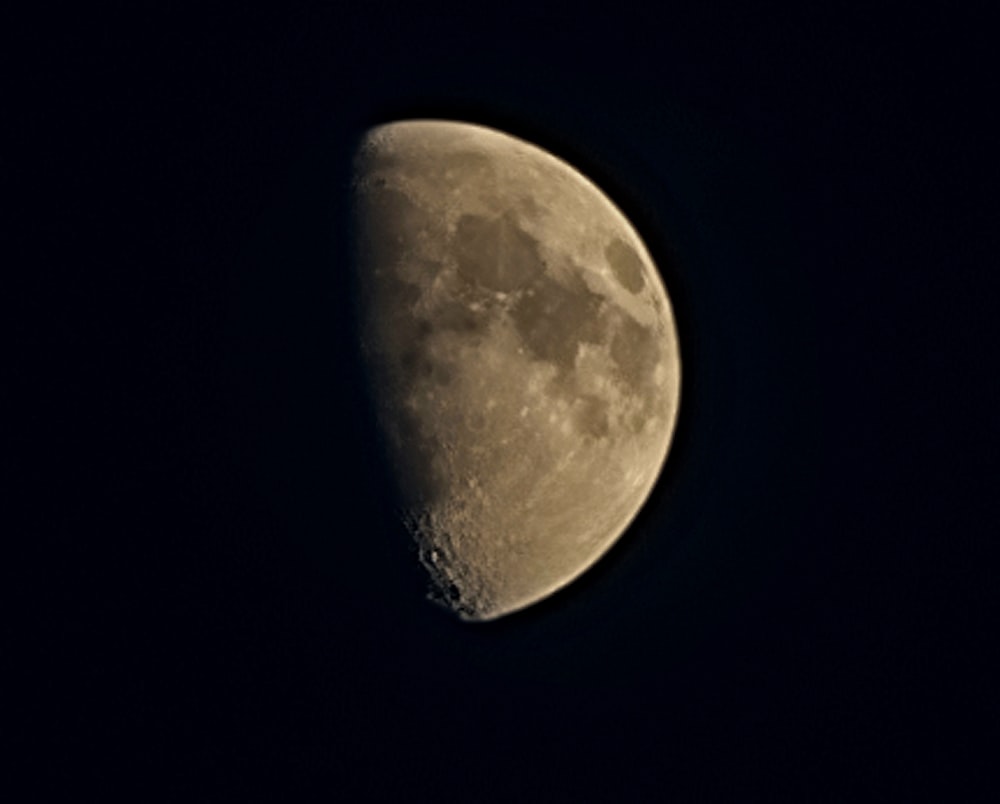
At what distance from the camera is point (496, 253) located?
5.64 m

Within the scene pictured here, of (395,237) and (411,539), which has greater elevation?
(395,237)

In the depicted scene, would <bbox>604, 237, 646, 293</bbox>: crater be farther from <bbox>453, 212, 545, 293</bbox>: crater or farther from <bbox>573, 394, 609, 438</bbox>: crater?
<bbox>573, 394, 609, 438</bbox>: crater

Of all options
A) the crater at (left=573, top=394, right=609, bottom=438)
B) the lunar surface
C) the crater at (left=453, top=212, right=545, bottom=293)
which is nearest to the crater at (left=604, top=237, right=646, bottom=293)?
the lunar surface

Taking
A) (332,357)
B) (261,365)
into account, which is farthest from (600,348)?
(261,365)

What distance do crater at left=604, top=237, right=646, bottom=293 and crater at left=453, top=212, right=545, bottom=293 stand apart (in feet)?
2.51

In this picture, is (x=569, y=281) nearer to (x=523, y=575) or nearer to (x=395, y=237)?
(x=395, y=237)

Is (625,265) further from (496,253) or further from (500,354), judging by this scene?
(500,354)

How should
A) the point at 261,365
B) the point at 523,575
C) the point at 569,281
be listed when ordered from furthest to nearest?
1. the point at 523,575
2. the point at 569,281
3. the point at 261,365

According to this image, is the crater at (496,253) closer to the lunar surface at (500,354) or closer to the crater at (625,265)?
the lunar surface at (500,354)

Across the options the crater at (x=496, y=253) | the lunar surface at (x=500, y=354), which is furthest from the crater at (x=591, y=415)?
the crater at (x=496, y=253)

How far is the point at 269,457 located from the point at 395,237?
154cm

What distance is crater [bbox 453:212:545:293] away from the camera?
5574mm

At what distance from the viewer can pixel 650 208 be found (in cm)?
740

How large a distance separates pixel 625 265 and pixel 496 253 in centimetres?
121
